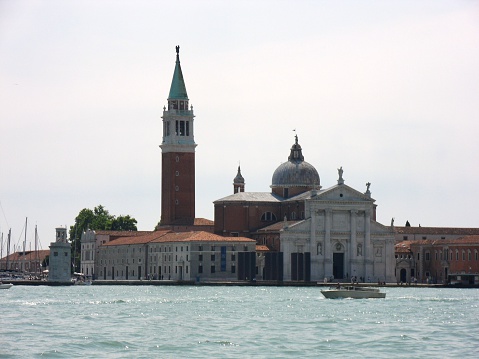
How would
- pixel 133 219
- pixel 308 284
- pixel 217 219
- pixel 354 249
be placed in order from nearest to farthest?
pixel 308 284
pixel 354 249
pixel 217 219
pixel 133 219

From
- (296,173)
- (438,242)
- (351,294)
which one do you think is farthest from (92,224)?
(351,294)

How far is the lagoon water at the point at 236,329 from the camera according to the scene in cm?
4272

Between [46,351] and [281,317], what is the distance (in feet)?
57.5

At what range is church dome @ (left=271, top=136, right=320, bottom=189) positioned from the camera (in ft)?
409

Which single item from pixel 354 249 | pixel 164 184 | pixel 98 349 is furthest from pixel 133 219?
pixel 98 349

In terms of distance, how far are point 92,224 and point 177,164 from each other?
72.2ft

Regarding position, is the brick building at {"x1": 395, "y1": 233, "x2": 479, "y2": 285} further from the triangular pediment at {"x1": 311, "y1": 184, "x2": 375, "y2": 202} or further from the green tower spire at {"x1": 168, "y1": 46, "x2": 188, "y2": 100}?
the green tower spire at {"x1": 168, "y1": 46, "x2": 188, "y2": 100}

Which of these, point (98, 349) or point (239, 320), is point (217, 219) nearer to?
point (239, 320)

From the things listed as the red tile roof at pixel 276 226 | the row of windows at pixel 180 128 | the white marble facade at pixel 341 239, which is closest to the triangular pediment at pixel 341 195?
the white marble facade at pixel 341 239

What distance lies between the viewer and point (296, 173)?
125125 millimetres

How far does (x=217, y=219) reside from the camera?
404ft

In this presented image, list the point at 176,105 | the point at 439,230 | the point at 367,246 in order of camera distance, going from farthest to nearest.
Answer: the point at 439,230 → the point at 176,105 → the point at 367,246

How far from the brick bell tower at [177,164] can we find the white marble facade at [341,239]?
548 inches

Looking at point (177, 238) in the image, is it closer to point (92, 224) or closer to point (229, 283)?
point (229, 283)
